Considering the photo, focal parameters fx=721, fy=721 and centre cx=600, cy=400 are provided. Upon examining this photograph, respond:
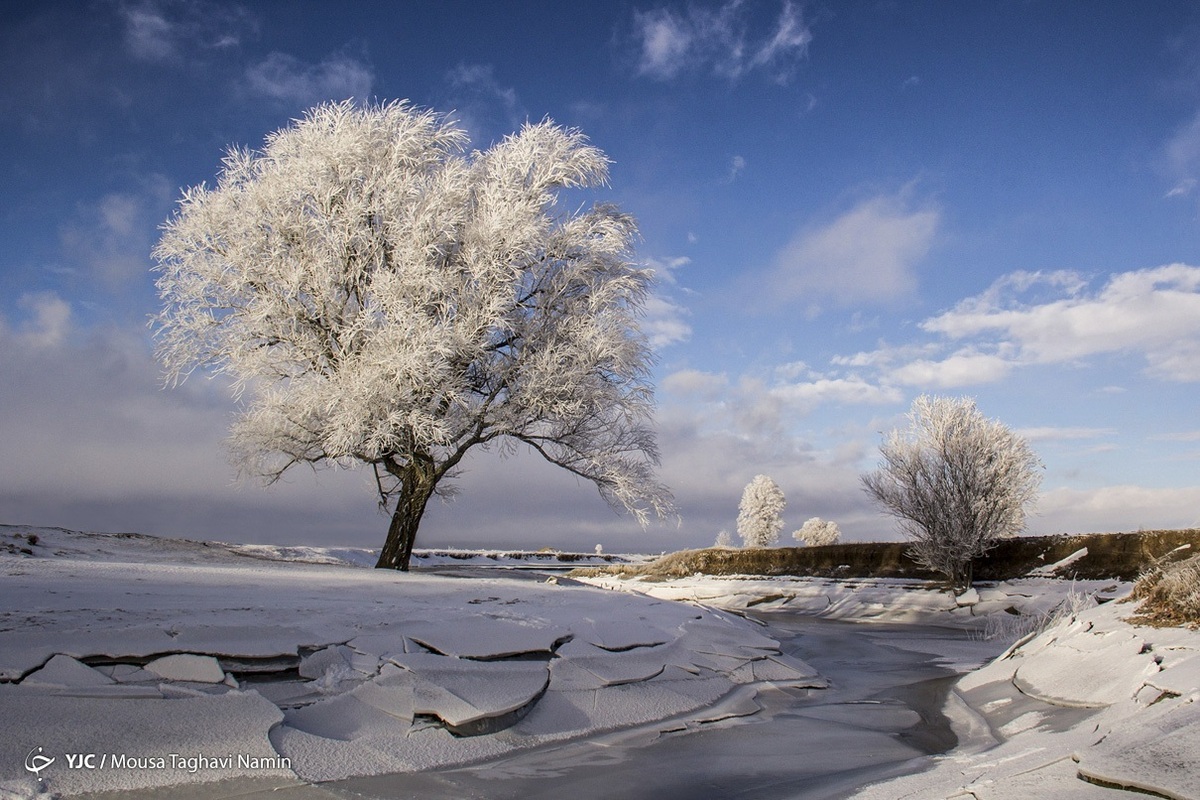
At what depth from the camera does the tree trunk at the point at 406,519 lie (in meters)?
12.2

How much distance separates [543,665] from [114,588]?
3.60 meters

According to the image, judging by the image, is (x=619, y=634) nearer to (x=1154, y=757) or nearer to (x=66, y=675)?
(x=66, y=675)

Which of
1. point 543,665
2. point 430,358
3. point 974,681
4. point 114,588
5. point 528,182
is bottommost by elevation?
point 974,681

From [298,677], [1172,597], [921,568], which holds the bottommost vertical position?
[921,568]

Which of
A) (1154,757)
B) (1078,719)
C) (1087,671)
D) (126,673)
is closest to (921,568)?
(1087,671)

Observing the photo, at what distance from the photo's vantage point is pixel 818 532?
4578 centimetres

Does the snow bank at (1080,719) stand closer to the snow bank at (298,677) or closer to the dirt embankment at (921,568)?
the snow bank at (298,677)

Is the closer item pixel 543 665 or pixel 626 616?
pixel 543 665

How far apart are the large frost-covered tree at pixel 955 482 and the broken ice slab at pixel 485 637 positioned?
15176mm

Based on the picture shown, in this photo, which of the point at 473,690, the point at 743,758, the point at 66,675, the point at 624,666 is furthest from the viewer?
the point at 624,666

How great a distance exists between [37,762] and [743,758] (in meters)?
3.52

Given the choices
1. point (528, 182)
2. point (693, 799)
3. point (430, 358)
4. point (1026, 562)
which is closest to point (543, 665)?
point (693, 799)

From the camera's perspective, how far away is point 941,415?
752 inches

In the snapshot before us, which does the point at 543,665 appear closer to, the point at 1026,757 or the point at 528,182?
the point at 1026,757
